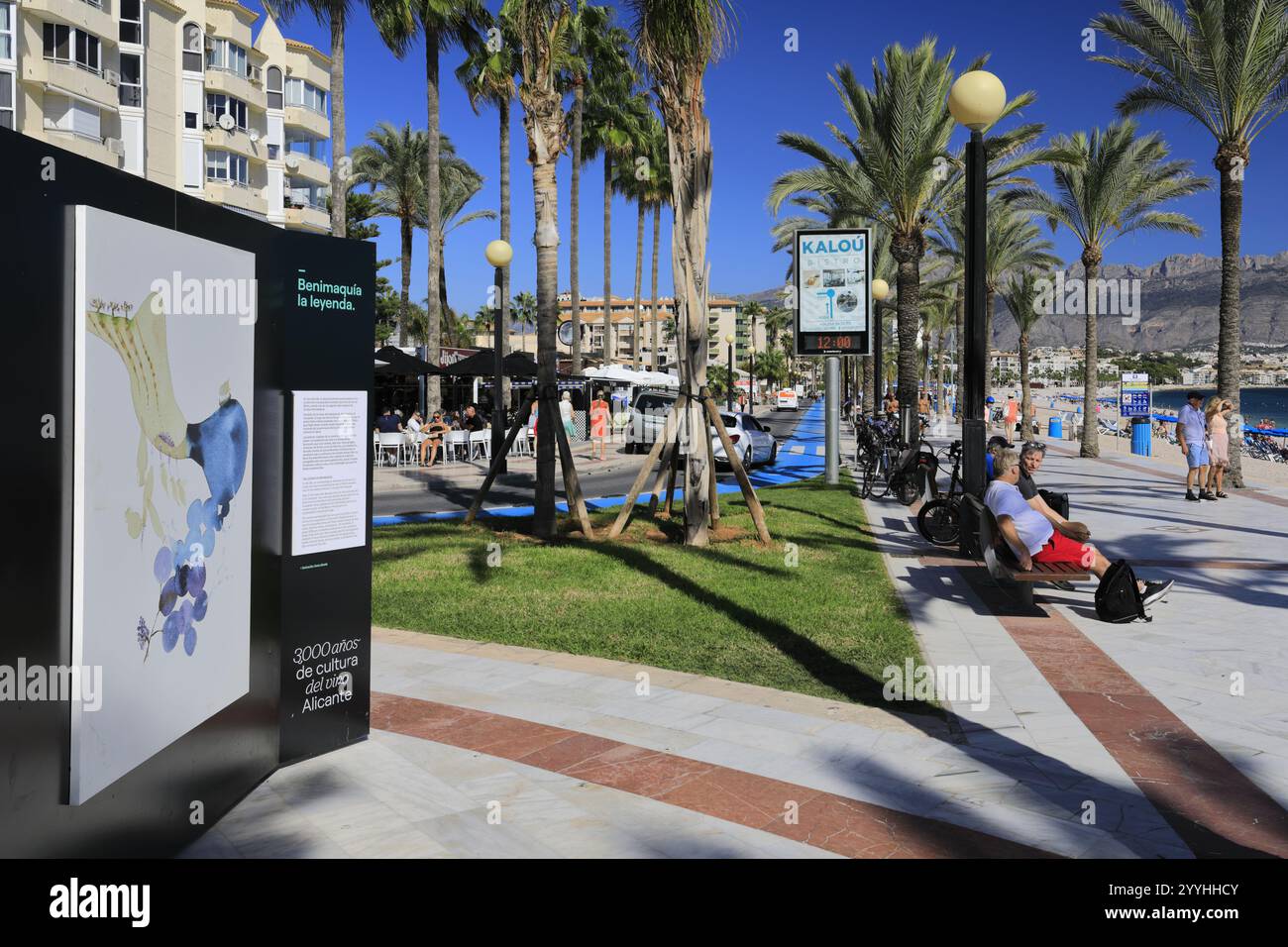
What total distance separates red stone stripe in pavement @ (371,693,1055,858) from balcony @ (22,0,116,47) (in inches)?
1514

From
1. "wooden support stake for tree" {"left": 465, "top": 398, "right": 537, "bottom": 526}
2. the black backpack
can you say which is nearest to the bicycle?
the black backpack

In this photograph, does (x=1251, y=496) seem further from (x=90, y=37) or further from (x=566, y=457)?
(x=90, y=37)

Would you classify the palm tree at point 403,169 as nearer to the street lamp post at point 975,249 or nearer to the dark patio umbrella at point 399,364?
the dark patio umbrella at point 399,364

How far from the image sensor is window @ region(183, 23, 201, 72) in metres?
45.9

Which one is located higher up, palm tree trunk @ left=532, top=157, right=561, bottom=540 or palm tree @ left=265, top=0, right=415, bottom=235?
palm tree @ left=265, top=0, right=415, bottom=235

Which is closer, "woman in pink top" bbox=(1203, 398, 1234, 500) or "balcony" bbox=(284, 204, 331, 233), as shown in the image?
"woman in pink top" bbox=(1203, 398, 1234, 500)

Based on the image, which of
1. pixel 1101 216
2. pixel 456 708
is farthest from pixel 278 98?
pixel 456 708

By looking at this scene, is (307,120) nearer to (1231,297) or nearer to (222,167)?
(222,167)

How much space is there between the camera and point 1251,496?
17.9 m

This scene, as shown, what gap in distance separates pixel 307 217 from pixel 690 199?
5135cm

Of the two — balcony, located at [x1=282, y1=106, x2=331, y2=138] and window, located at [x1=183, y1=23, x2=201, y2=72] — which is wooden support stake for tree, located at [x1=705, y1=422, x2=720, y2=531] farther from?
balcony, located at [x1=282, y1=106, x2=331, y2=138]

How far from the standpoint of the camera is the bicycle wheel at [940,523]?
12.2 meters

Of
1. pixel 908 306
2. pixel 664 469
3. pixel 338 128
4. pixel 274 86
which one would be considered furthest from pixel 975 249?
pixel 274 86

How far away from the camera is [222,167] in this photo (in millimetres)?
49531
